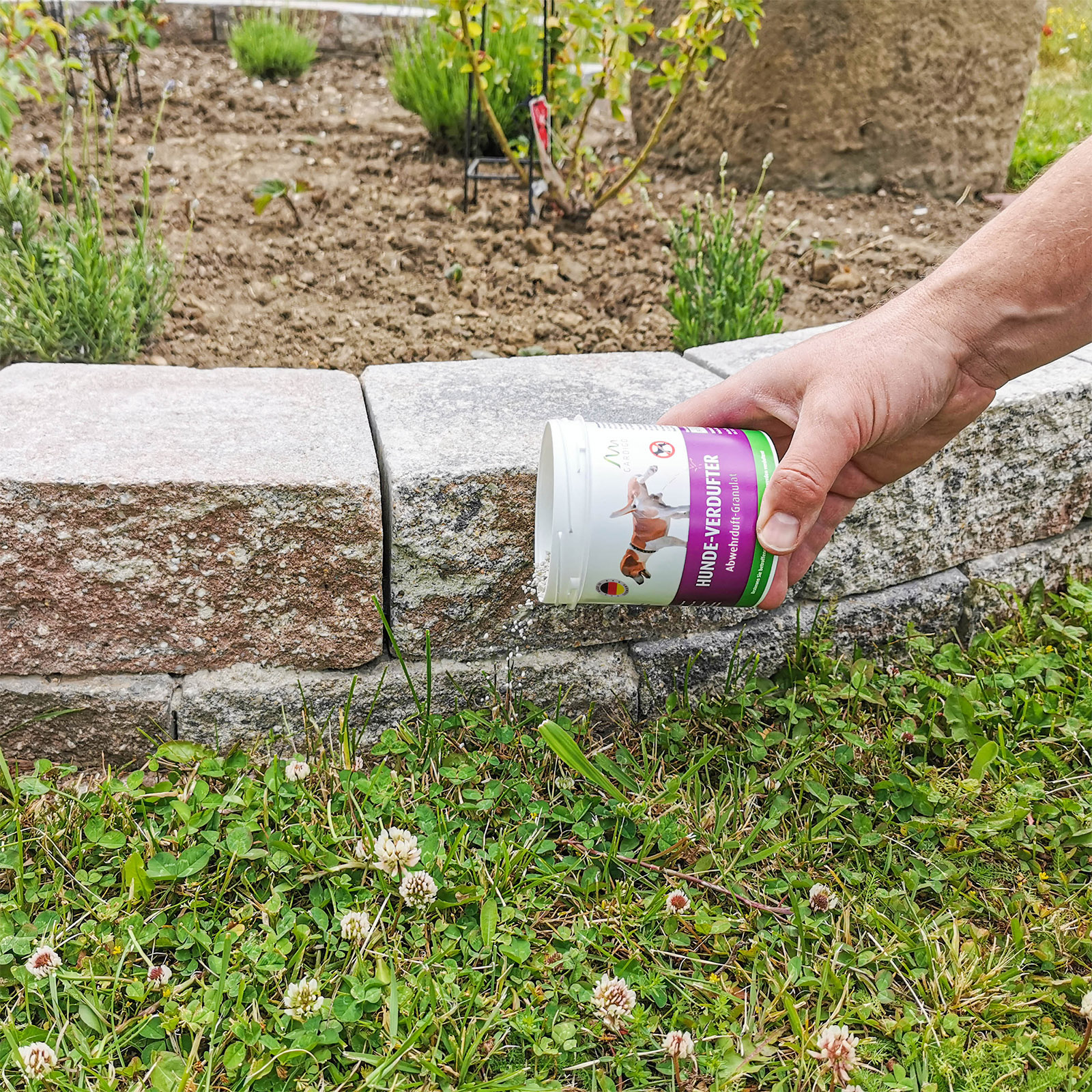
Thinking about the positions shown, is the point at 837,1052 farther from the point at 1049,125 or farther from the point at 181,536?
the point at 1049,125

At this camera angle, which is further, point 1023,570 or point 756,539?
point 1023,570

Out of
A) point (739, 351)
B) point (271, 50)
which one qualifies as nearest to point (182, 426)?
point (739, 351)

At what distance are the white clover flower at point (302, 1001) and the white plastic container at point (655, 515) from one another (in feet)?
2.14

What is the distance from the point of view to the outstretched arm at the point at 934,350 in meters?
1.48

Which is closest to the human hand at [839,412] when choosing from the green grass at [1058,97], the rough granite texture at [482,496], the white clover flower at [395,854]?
the rough granite texture at [482,496]

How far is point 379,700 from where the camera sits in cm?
189

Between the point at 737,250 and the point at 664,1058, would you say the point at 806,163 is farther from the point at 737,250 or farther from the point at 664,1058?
the point at 664,1058

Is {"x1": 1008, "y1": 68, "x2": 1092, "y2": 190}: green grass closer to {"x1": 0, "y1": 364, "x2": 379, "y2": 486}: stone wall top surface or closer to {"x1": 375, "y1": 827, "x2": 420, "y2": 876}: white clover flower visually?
{"x1": 0, "y1": 364, "x2": 379, "y2": 486}: stone wall top surface

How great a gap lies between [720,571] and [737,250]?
127cm

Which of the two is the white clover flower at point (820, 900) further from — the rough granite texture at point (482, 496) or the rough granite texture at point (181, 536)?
the rough granite texture at point (181, 536)

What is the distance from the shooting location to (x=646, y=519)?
1.46 metres

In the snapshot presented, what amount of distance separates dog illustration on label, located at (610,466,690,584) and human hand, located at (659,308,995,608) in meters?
0.13

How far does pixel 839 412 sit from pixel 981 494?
81cm

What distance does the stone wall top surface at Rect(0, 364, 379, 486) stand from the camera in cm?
164
